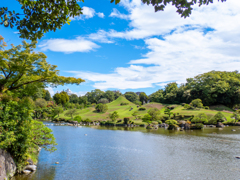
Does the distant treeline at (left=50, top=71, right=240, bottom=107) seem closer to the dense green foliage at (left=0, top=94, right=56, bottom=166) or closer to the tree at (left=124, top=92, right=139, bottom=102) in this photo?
the tree at (left=124, top=92, right=139, bottom=102)

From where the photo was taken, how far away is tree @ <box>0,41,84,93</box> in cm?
1292

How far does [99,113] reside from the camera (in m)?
70.4

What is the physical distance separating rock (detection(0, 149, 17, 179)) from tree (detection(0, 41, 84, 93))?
4.83 meters

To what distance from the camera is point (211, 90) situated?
6875 cm

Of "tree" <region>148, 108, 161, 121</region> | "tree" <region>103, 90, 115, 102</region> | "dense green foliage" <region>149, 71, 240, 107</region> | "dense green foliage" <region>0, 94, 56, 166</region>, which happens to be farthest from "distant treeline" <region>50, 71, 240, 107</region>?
"dense green foliage" <region>0, 94, 56, 166</region>

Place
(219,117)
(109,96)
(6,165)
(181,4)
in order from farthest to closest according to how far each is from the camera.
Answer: (109,96) → (219,117) → (6,165) → (181,4)

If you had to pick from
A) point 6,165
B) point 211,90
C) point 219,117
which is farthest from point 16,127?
point 211,90

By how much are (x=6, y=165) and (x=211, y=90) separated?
237 ft

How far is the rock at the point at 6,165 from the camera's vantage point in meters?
11.0

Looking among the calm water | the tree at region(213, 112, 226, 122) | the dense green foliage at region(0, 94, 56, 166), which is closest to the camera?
the dense green foliage at region(0, 94, 56, 166)

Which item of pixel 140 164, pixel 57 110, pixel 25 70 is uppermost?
pixel 25 70

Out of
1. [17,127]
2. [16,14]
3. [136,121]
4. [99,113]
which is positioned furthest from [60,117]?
[16,14]

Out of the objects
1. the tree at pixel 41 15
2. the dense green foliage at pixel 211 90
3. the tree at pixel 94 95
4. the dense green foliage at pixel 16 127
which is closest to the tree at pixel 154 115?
the dense green foliage at pixel 211 90

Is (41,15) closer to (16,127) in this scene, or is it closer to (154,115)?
→ (16,127)
